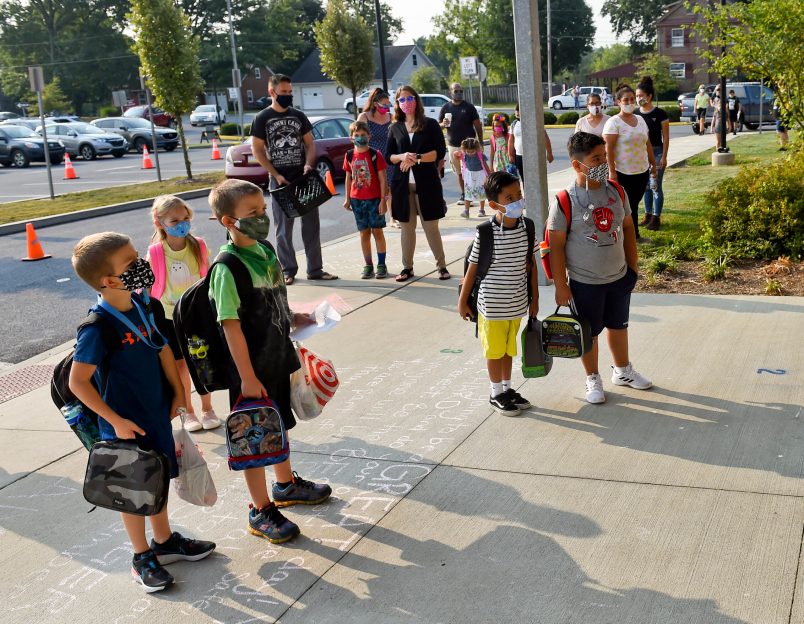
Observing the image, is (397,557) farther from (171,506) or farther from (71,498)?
(71,498)

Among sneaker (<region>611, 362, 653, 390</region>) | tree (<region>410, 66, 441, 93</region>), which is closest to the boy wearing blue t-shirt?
sneaker (<region>611, 362, 653, 390</region>)

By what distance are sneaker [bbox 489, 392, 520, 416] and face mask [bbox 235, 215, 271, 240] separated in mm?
2091

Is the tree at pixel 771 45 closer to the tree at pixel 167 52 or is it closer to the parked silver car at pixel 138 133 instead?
the tree at pixel 167 52

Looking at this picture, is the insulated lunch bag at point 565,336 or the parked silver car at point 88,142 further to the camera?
the parked silver car at point 88,142

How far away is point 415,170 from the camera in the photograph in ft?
29.2

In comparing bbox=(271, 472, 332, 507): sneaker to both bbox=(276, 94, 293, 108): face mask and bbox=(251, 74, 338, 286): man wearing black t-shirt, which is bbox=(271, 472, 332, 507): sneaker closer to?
bbox=(251, 74, 338, 286): man wearing black t-shirt

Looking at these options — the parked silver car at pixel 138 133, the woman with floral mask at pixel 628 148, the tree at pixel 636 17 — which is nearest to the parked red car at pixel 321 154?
the woman with floral mask at pixel 628 148

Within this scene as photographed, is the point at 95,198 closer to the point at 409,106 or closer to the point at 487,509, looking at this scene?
the point at 409,106

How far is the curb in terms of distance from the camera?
15.3m

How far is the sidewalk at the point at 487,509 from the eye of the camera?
3414mm

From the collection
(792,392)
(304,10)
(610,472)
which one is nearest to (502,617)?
(610,472)

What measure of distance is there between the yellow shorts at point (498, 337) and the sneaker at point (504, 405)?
263 millimetres

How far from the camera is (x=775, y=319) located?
21.7 feet

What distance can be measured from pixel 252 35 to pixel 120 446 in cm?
8336
